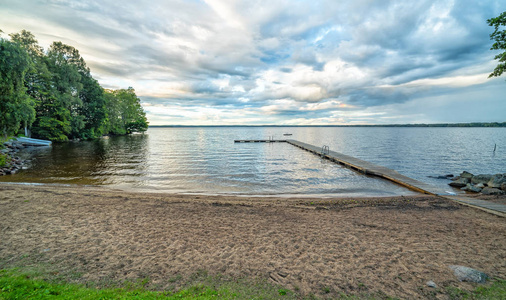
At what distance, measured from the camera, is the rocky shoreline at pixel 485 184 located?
15492 mm

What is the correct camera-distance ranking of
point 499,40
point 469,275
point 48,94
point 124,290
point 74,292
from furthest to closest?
point 48,94 → point 499,40 → point 469,275 → point 124,290 → point 74,292

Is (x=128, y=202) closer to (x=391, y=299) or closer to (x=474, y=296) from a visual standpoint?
(x=391, y=299)

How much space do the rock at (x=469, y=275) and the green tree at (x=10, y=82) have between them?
3083 centimetres

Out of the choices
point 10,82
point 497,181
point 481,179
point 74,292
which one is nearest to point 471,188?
point 497,181

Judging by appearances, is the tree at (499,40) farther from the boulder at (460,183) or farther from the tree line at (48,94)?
the tree line at (48,94)

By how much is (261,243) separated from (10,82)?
27.5 m

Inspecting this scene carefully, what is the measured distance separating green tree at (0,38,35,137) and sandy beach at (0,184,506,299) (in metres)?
15.0

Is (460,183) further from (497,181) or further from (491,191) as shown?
(491,191)

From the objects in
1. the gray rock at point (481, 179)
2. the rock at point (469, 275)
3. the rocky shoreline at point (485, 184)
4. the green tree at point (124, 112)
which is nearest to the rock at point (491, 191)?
the rocky shoreline at point (485, 184)

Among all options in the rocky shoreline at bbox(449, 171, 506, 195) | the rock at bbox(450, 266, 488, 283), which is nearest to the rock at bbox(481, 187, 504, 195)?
the rocky shoreline at bbox(449, 171, 506, 195)

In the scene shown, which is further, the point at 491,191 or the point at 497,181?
the point at 497,181

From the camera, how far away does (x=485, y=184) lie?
1761cm

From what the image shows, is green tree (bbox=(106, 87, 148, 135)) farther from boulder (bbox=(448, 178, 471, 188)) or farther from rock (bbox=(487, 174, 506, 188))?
rock (bbox=(487, 174, 506, 188))

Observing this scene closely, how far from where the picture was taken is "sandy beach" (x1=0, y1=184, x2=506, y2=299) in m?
5.23
